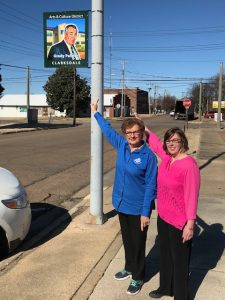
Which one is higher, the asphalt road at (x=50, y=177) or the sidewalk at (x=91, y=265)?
the sidewalk at (x=91, y=265)

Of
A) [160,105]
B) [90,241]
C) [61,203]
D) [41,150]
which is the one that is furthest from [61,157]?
[160,105]

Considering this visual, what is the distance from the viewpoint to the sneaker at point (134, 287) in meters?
4.09

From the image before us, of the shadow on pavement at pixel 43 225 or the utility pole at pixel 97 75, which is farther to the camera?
the utility pole at pixel 97 75

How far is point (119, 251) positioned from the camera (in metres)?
5.22

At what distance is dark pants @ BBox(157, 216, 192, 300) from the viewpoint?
361 cm

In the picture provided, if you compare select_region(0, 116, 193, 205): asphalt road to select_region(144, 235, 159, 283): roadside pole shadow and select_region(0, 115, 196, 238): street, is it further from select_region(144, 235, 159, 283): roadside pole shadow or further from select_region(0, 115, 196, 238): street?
select_region(144, 235, 159, 283): roadside pole shadow

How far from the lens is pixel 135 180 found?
3.96 m

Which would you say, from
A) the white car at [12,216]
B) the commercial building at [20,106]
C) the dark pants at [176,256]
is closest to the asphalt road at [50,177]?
the white car at [12,216]

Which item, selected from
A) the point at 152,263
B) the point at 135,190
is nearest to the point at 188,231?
the point at 135,190

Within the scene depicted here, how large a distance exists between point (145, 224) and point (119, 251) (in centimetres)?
142

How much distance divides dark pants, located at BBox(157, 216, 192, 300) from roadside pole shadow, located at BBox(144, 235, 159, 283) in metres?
0.61

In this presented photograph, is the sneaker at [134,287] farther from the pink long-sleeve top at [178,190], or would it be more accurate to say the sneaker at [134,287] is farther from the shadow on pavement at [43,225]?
the shadow on pavement at [43,225]

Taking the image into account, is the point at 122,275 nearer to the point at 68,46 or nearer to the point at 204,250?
the point at 204,250

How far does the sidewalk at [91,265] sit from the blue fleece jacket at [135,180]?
2.74 feet
